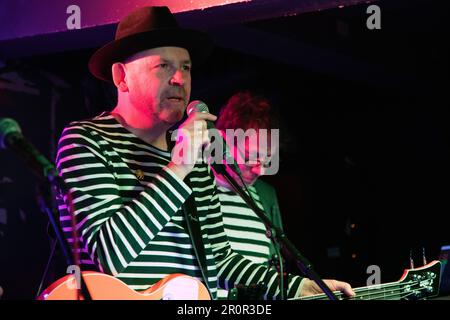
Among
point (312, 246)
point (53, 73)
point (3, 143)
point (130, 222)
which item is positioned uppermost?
point (53, 73)

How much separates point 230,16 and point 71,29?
851 millimetres

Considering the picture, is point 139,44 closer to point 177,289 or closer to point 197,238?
point 197,238

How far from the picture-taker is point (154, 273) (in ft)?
8.29

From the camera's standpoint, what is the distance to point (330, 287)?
2.73m

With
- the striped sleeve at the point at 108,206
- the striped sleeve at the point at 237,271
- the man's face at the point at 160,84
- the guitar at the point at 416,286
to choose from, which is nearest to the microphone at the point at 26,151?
the striped sleeve at the point at 108,206

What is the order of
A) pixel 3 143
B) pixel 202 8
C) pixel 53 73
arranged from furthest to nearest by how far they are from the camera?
pixel 53 73 < pixel 202 8 < pixel 3 143

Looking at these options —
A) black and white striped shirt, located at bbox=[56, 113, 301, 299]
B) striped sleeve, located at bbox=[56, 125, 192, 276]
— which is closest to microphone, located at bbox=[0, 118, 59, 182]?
black and white striped shirt, located at bbox=[56, 113, 301, 299]

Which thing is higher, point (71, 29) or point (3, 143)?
point (71, 29)

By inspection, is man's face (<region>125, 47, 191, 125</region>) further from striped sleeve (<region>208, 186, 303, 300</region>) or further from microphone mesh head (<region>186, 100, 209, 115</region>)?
striped sleeve (<region>208, 186, 303, 300</region>)

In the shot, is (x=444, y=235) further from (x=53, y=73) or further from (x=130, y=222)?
(x=130, y=222)

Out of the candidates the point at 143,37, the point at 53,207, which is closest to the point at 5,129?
the point at 53,207

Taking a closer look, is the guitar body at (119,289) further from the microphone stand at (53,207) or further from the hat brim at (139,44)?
the hat brim at (139,44)

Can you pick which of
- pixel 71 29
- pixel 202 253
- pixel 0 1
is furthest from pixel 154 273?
pixel 0 1

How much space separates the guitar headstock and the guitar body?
0.83 metres
